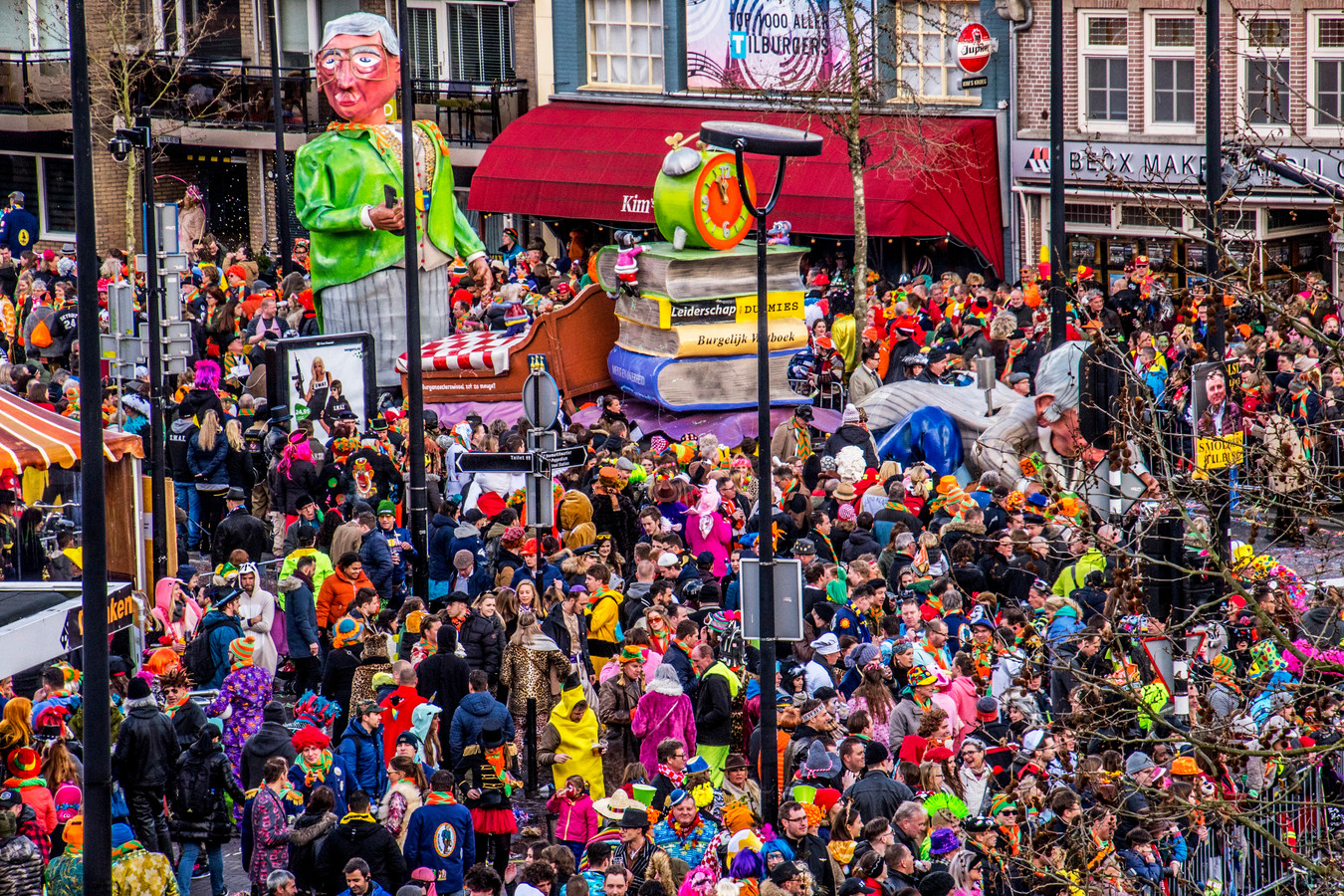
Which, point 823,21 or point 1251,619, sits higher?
point 823,21

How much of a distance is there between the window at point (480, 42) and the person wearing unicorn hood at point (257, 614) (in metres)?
23.9

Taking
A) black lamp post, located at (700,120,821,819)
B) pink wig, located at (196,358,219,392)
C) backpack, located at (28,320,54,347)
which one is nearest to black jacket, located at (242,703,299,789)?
black lamp post, located at (700,120,821,819)

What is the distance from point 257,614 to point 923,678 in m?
5.24

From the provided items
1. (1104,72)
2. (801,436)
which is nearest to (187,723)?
(801,436)

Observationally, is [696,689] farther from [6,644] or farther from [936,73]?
[936,73]

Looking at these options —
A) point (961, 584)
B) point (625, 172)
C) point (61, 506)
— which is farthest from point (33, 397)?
point (625, 172)

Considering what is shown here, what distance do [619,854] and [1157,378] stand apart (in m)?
10.6

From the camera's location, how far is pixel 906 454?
20.8 m

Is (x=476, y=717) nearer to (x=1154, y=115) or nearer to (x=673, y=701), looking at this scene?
(x=673, y=701)

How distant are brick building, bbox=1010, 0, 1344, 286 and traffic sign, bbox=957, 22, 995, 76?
0.60m

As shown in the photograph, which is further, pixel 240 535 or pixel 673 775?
pixel 240 535

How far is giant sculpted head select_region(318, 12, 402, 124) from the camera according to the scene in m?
24.7

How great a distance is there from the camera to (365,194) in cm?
2491

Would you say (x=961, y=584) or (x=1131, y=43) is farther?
(x=1131, y=43)
